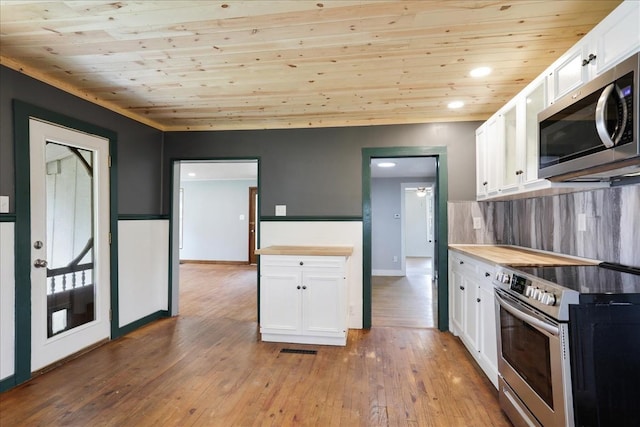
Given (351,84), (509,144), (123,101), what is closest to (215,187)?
(123,101)

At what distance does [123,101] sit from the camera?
10.1 feet

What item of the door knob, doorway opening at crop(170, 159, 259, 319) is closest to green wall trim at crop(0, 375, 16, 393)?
the door knob

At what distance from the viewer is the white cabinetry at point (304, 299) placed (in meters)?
3.00

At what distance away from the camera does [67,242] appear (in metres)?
2.76

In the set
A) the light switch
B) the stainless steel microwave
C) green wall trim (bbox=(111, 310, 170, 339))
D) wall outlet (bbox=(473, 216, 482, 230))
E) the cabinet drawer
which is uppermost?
the stainless steel microwave

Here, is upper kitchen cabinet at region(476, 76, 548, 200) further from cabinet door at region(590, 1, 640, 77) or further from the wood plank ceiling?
cabinet door at region(590, 1, 640, 77)

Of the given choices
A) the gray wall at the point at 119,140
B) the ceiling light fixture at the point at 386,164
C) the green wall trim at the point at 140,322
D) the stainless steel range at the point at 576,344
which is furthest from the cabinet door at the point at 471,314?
the gray wall at the point at 119,140

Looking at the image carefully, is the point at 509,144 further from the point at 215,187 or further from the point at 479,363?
the point at 215,187

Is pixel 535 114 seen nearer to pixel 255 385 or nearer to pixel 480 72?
pixel 480 72

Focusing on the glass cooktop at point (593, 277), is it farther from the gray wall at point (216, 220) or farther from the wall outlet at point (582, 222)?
the gray wall at point (216, 220)

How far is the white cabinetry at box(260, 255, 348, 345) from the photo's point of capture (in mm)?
3002

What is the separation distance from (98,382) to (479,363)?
2.82 m

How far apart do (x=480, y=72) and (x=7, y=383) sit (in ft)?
13.0

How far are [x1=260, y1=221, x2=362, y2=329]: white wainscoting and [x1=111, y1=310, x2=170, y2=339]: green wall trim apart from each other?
1450mm
